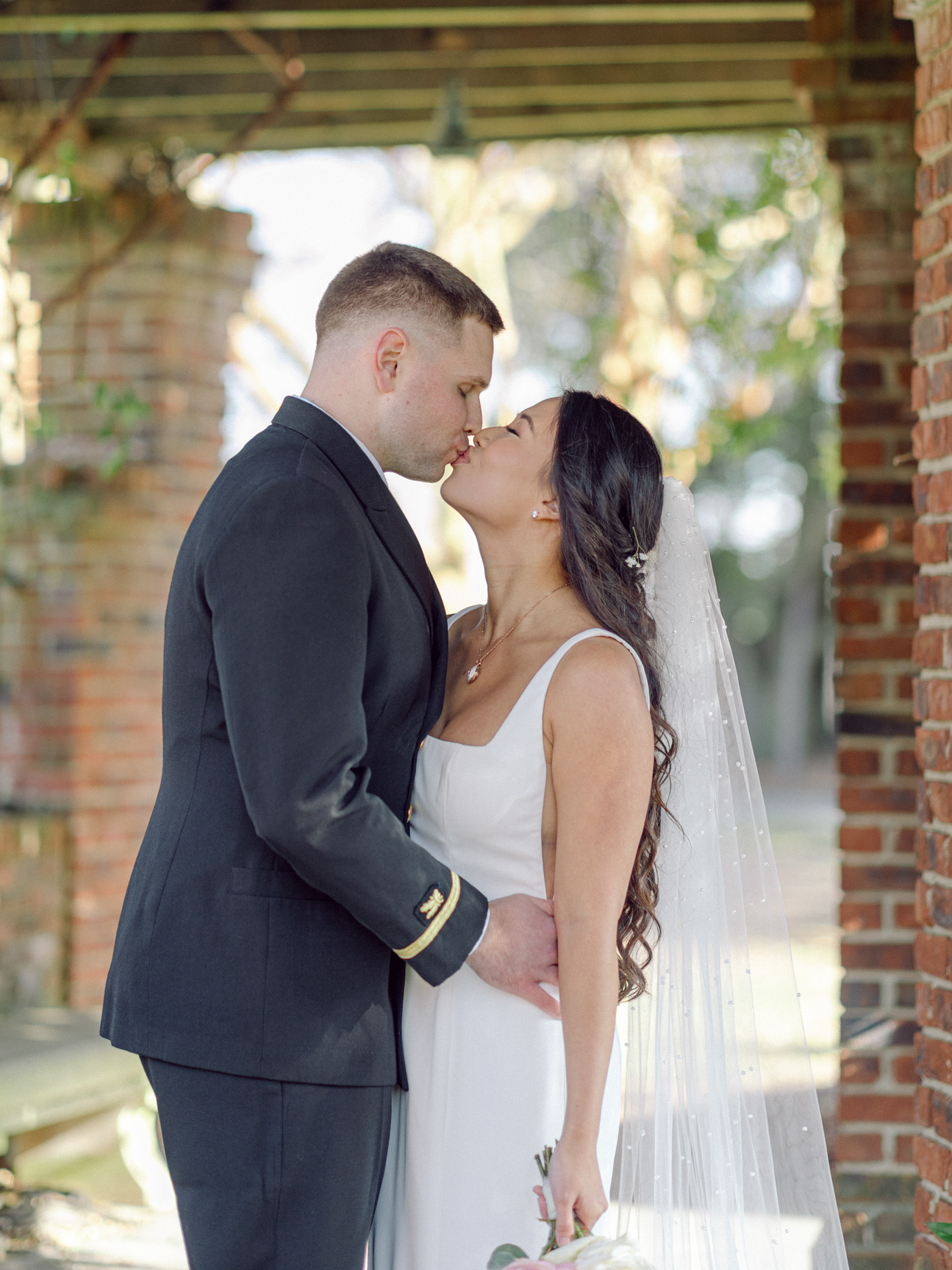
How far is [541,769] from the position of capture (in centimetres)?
223

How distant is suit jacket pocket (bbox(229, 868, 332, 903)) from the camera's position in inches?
77.6

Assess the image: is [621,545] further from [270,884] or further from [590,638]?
[270,884]

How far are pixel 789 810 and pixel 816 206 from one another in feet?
34.8

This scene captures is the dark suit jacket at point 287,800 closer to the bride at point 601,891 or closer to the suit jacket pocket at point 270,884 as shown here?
the suit jacket pocket at point 270,884

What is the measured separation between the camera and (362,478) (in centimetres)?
211

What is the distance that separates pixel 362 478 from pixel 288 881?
648 mm

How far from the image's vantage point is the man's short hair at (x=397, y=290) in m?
2.21

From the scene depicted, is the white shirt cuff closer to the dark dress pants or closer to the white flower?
the dark dress pants

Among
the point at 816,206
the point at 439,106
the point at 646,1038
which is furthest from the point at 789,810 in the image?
the point at 646,1038

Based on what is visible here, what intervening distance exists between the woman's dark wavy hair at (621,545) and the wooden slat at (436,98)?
3015 mm

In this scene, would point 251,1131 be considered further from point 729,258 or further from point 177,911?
point 729,258

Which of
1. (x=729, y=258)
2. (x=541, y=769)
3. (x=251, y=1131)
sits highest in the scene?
(x=729, y=258)

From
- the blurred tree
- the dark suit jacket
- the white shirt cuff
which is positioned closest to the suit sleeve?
the dark suit jacket

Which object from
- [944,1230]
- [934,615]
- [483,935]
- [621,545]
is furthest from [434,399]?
[944,1230]
